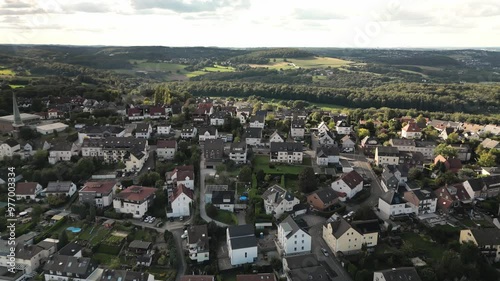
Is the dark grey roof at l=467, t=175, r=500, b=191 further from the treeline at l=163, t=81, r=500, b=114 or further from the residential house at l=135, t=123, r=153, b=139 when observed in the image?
the treeline at l=163, t=81, r=500, b=114

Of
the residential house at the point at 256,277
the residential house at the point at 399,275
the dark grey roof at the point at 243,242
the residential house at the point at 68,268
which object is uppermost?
the dark grey roof at the point at 243,242

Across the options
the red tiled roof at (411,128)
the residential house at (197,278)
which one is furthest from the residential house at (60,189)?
the red tiled roof at (411,128)

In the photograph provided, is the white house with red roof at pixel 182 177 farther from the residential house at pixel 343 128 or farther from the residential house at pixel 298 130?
the residential house at pixel 343 128

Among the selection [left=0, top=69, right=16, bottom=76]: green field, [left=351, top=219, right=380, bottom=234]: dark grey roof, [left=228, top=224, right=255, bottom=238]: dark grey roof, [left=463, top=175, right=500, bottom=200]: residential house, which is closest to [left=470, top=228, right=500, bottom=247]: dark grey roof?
[left=351, top=219, right=380, bottom=234]: dark grey roof

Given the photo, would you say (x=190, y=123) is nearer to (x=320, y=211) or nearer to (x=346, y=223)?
(x=320, y=211)

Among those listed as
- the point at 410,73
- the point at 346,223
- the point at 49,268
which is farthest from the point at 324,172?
the point at 410,73
